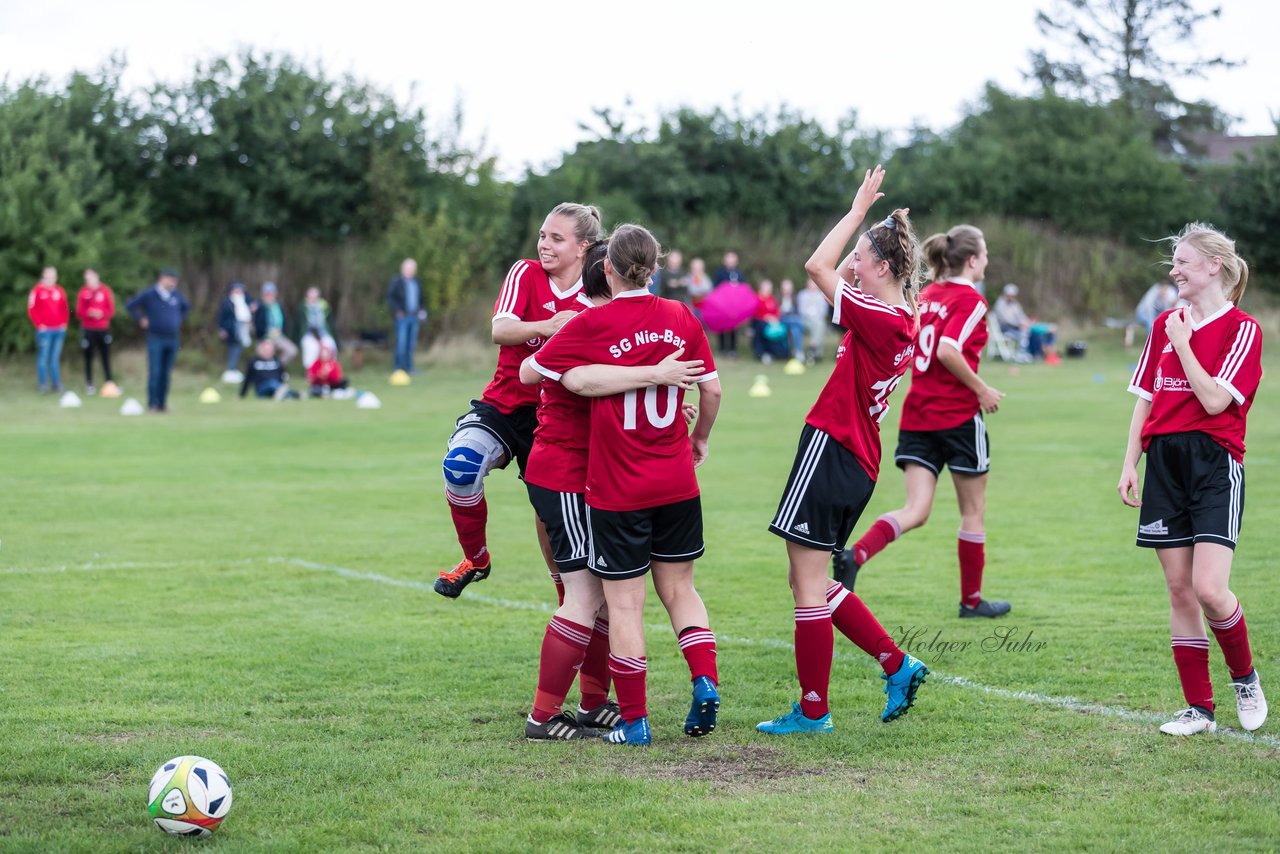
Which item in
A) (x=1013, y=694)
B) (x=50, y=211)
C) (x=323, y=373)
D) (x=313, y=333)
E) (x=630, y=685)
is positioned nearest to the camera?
(x=630, y=685)

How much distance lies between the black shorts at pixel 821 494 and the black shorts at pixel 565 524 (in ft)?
2.47

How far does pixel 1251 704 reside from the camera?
5.50 metres

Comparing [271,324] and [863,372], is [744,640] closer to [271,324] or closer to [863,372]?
[863,372]

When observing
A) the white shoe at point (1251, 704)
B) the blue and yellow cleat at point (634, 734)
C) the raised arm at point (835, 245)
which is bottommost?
the blue and yellow cleat at point (634, 734)

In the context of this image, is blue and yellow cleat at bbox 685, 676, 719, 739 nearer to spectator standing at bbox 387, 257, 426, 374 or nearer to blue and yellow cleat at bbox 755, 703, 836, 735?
blue and yellow cleat at bbox 755, 703, 836, 735

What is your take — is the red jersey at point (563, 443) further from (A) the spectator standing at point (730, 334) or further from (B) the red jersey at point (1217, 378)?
(A) the spectator standing at point (730, 334)

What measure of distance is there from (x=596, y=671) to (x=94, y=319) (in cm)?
2103

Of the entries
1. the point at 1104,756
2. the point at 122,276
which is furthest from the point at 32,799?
the point at 122,276

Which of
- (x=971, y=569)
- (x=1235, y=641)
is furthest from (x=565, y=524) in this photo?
(x=971, y=569)

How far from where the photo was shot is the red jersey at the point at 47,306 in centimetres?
2400

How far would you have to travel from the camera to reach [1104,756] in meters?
5.17

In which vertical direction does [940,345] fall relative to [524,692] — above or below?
above

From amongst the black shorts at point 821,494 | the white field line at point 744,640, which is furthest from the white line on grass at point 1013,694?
the black shorts at point 821,494

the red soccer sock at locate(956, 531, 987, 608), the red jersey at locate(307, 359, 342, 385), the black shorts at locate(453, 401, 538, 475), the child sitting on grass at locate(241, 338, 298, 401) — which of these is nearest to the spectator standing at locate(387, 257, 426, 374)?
the red jersey at locate(307, 359, 342, 385)
